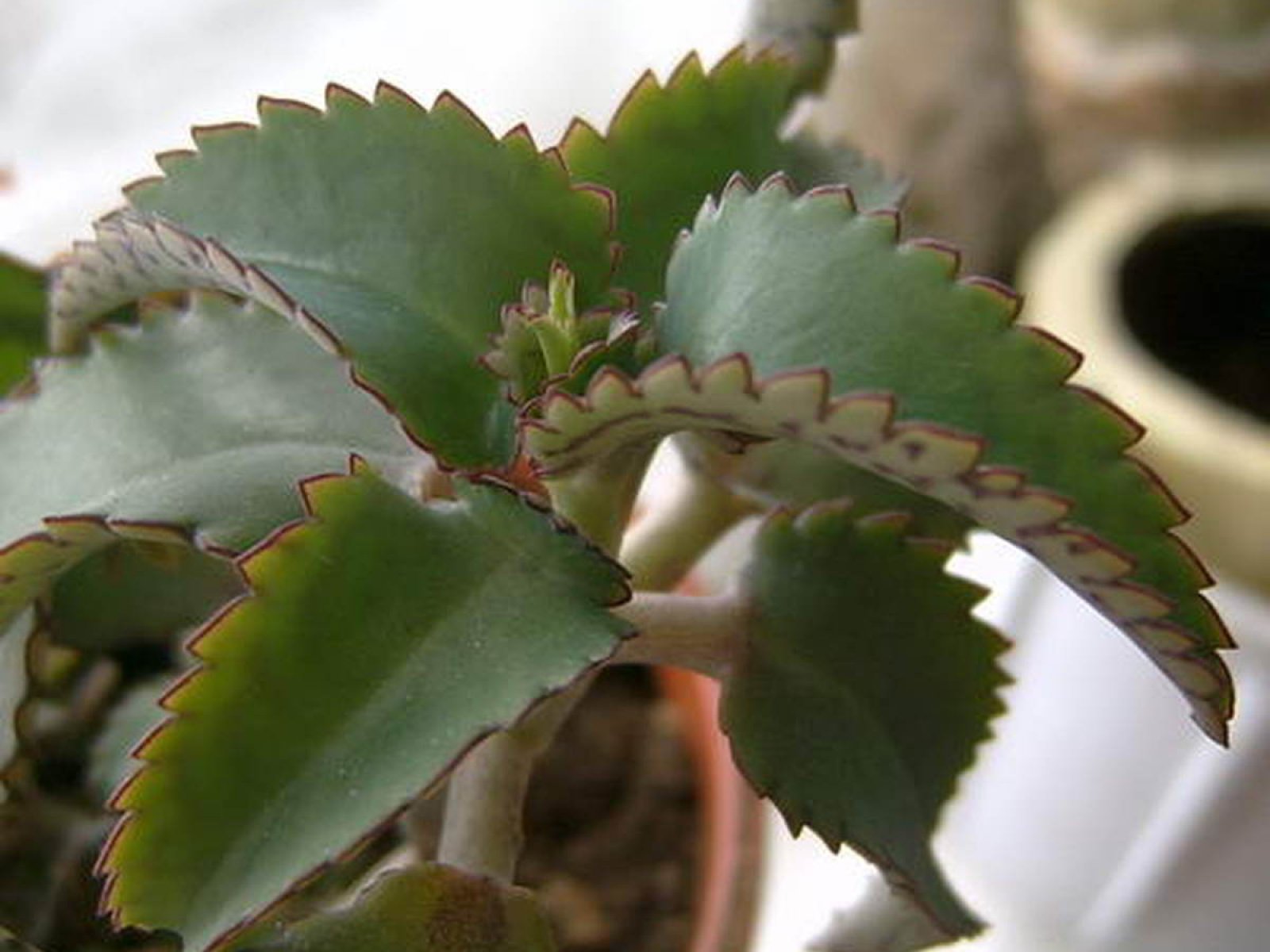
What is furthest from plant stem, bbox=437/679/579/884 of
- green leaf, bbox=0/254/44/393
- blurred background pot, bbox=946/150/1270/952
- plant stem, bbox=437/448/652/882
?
blurred background pot, bbox=946/150/1270/952

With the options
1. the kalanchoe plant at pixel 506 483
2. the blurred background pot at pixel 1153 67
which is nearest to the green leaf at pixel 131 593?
the kalanchoe plant at pixel 506 483

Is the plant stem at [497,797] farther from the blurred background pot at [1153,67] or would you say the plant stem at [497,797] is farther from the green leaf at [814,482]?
the blurred background pot at [1153,67]

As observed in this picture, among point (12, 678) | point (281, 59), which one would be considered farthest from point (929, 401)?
point (281, 59)

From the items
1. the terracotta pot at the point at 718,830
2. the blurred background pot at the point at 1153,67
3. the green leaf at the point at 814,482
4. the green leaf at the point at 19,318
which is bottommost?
the terracotta pot at the point at 718,830

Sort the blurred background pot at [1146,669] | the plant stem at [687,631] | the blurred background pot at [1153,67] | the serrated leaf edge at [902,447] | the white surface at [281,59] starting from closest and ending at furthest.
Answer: the serrated leaf edge at [902,447] → the plant stem at [687,631] → the blurred background pot at [1146,669] → the white surface at [281,59] → the blurred background pot at [1153,67]

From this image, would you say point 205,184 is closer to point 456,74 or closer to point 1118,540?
point 1118,540

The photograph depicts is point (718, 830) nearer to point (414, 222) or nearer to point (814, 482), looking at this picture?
point (814, 482)

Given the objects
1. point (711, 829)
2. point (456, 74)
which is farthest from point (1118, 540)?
point (456, 74)

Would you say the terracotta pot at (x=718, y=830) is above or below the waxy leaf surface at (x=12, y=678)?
below
